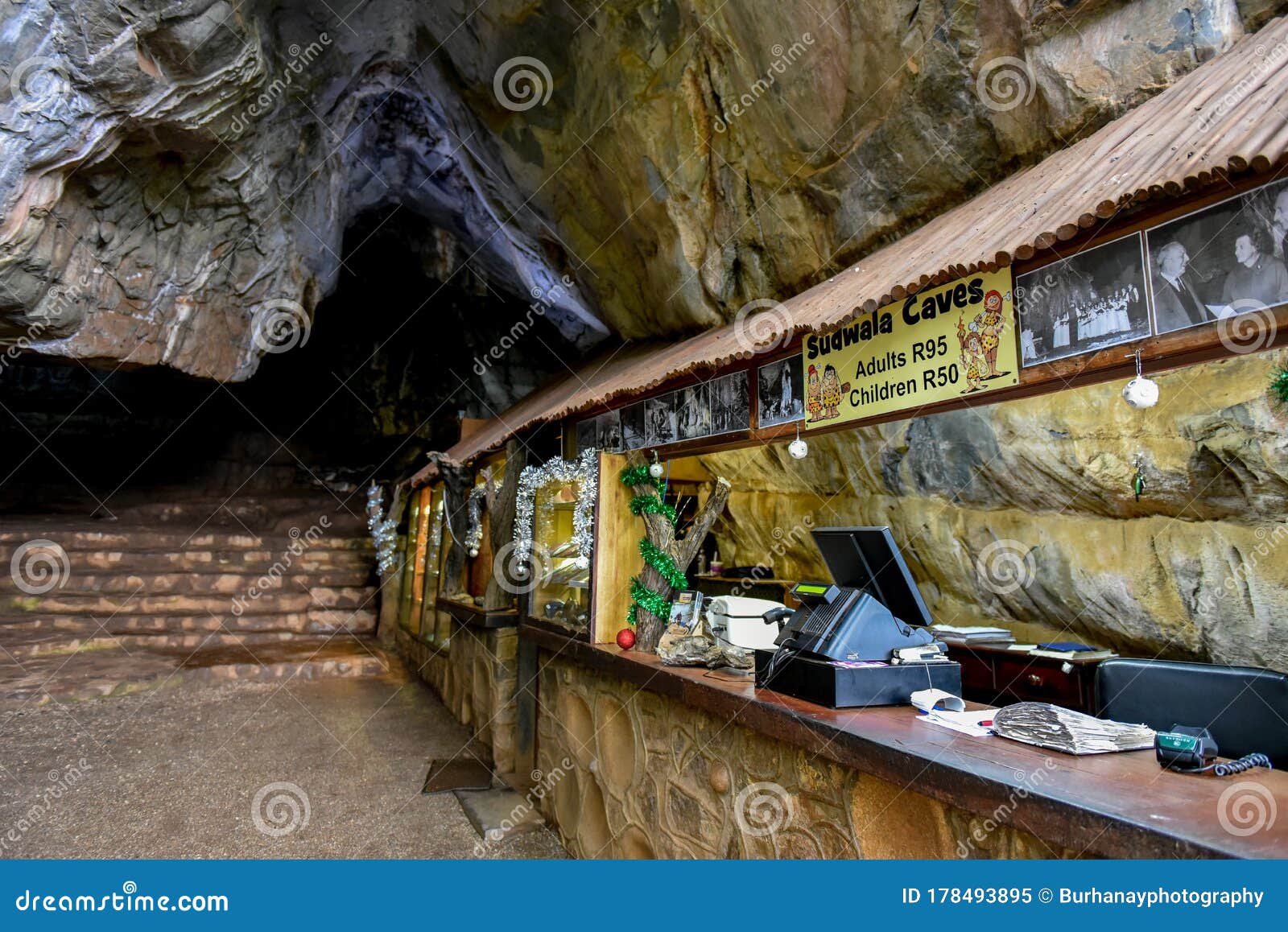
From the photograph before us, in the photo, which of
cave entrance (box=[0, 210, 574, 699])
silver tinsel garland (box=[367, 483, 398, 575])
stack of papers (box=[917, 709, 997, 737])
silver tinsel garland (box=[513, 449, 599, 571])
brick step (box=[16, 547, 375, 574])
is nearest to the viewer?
stack of papers (box=[917, 709, 997, 737])

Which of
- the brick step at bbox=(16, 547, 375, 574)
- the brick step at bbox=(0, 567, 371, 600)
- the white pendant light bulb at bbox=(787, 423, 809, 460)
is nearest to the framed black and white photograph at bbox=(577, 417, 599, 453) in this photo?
the white pendant light bulb at bbox=(787, 423, 809, 460)

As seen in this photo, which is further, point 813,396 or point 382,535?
point 382,535

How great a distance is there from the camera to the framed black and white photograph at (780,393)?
4.26 meters

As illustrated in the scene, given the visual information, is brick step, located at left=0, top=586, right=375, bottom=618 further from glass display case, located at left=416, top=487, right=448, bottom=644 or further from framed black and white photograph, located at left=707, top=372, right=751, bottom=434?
framed black and white photograph, located at left=707, top=372, right=751, bottom=434

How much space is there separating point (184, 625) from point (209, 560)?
1678 millimetres

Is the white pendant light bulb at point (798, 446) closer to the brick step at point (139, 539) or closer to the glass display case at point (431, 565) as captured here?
the glass display case at point (431, 565)

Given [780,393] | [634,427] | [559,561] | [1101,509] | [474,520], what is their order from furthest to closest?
[474,520], [1101,509], [559,561], [634,427], [780,393]

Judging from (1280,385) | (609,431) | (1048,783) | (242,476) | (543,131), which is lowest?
(1048,783)

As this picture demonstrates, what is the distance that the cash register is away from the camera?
3.26 metres

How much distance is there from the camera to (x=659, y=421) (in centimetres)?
539

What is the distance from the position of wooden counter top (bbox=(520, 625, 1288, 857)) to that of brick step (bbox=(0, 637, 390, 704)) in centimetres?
950

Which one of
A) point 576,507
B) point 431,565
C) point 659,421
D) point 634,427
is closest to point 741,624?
point 659,421

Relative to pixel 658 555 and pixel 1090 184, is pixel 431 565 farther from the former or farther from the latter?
pixel 1090 184

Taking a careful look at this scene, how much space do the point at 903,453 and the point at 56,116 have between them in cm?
927
